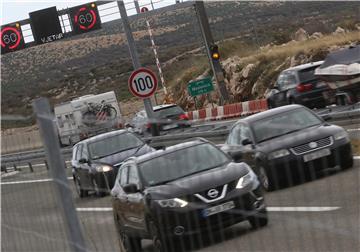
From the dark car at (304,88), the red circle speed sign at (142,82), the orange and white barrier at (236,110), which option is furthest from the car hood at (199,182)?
the orange and white barrier at (236,110)

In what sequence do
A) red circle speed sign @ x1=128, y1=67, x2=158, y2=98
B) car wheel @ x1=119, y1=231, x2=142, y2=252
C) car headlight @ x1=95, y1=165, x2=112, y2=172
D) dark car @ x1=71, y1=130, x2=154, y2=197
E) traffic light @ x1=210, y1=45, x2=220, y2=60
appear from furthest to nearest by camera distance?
1. traffic light @ x1=210, y1=45, x2=220, y2=60
2. red circle speed sign @ x1=128, y1=67, x2=158, y2=98
3. dark car @ x1=71, y1=130, x2=154, y2=197
4. car headlight @ x1=95, y1=165, x2=112, y2=172
5. car wheel @ x1=119, y1=231, x2=142, y2=252

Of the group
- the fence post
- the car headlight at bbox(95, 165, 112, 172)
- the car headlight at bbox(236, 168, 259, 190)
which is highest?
the fence post

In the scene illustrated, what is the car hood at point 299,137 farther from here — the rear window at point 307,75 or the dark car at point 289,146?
the rear window at point 307,75

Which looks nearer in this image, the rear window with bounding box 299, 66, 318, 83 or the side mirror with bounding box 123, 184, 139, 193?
the side mirror with bounding box 123, 184, 139, 193

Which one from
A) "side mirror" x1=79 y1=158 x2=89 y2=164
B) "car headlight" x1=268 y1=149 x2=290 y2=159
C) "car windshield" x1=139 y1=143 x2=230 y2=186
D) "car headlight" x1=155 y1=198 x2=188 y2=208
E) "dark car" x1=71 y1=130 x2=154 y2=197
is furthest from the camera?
"side mirror" x1=79 y1=158 x2=89 y2=164

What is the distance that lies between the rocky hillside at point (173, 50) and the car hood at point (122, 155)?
54.6ft

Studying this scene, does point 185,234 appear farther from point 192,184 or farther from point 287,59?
point 287,59

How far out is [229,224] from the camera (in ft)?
32.9

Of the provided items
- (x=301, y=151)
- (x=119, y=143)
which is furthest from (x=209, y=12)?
(x=301, y=151)

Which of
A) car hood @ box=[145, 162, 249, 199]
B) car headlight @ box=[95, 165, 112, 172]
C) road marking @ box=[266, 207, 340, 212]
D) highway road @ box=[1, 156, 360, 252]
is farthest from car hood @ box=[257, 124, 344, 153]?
car headlight @ box=[95, 165, 112, 172]

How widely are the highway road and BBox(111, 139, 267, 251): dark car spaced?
0.25m

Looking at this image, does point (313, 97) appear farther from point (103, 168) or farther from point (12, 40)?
point (12, 40)

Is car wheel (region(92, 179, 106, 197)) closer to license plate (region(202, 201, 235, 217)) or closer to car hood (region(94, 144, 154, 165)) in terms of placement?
car hood (region(94, 144, 154, 165))

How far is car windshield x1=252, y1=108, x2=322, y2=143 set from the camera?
15.0 meters
